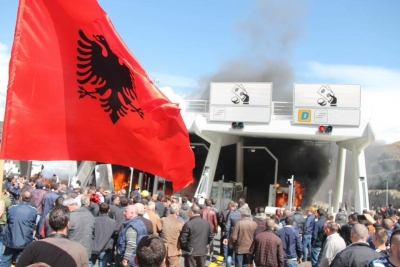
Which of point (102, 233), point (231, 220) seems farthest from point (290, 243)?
point (102, 233)

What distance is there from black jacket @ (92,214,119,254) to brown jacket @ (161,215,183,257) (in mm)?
997

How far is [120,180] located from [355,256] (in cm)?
2819

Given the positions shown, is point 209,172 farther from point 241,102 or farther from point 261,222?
point 261,222

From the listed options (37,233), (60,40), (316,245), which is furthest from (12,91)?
(316,245)

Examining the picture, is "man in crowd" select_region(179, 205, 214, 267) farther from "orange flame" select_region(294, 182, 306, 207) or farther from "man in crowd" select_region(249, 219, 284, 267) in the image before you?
Answer: "orange flame" select_region(294, 182, 306, 207)

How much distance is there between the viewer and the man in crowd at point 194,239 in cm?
782

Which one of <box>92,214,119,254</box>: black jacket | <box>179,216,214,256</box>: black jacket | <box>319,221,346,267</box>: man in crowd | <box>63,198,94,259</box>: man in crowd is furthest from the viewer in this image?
<box>179,216,214,256</box>: black jacket

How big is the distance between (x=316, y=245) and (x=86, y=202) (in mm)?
5621

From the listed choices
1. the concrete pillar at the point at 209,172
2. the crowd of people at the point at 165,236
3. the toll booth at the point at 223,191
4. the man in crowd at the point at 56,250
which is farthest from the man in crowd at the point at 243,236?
the toll booth at the point at 223,191

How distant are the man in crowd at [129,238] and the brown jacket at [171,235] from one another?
1.10 m

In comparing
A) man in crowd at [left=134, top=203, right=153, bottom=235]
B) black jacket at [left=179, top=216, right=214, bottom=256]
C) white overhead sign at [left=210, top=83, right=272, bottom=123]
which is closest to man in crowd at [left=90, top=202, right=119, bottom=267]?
man in crowd at [left=134, top=203, right=153, bottom=235]

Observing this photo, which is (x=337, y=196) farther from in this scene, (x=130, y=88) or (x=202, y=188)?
(x=130, y=88)

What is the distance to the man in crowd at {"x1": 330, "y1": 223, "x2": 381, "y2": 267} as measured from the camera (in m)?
4.67

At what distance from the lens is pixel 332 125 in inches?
836
